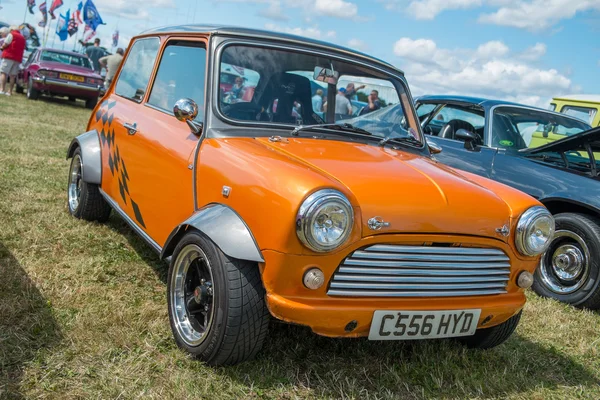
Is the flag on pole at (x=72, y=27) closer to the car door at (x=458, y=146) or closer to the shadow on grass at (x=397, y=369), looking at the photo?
the car door at (x=458, y=146)

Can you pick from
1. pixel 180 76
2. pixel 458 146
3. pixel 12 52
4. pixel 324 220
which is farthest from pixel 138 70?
pixel 12 52

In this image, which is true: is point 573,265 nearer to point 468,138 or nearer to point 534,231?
point 468,138

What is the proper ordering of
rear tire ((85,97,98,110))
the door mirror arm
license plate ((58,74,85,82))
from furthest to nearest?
rear tire ((85,97,98,110)) → license plate ((58,74,85,82)) → the door mirror arm

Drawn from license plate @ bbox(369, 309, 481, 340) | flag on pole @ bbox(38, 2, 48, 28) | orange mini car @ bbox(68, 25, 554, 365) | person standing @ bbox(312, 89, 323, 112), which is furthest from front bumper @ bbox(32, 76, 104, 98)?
flag on pole @ bbox(38, 2, 48, 28)

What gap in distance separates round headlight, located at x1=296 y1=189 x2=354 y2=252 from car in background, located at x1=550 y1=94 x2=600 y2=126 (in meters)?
8.46

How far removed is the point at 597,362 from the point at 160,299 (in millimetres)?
2719

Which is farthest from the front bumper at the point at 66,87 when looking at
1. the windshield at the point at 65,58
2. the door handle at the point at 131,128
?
the door handle at the point at 131,128

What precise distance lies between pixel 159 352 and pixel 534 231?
6.53 ft

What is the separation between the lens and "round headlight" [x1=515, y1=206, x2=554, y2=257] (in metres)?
2.97

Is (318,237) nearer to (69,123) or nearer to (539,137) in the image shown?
(539,137)

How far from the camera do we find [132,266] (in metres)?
4.17

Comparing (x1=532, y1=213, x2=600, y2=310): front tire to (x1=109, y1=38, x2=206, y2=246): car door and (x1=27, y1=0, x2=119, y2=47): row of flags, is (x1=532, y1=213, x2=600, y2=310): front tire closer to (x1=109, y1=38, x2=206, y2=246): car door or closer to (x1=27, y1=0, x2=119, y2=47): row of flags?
(x1=109, y1=38, x2=206, y2=246): car door

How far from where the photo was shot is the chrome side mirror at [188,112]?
3.30 meters

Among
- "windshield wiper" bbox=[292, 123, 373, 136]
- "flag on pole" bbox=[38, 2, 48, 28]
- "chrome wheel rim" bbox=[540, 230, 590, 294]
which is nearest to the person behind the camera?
"windshield wiper" bbox=[292, 123, 373, 136]
